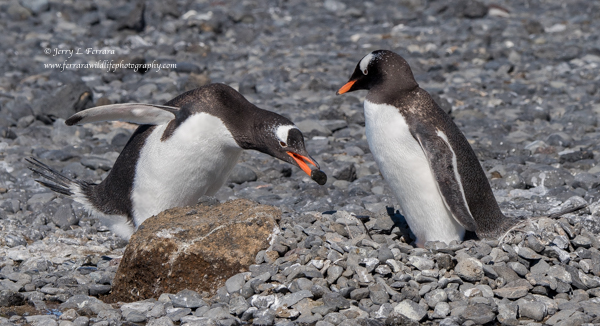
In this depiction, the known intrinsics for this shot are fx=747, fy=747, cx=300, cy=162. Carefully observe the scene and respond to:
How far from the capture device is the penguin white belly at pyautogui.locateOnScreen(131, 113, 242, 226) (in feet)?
15.9

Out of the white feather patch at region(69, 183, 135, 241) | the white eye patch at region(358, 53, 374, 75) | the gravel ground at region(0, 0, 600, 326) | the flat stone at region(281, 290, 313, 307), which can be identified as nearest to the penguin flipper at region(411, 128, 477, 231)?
the gravel ground at region(0, 0, 600, 326)

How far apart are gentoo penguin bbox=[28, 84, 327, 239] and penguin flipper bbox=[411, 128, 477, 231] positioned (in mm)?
680

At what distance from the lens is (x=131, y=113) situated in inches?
196

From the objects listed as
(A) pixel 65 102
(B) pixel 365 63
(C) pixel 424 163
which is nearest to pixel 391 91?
(B) pixel 365 63

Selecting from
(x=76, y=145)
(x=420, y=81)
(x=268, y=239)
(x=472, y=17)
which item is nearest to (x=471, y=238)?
(x=268, y=239)

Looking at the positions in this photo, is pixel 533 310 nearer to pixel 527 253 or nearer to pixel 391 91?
pixel 527 253

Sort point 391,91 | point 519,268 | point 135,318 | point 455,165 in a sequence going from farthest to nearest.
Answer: point 391,91 → point 455,165 → point 519,268 → point 135,318

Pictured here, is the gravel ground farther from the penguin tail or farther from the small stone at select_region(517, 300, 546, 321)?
the penguin tail

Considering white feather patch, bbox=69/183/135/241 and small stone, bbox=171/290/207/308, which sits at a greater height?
small stone, bbox=171/290/207/308

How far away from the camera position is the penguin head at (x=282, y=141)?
4715 mm

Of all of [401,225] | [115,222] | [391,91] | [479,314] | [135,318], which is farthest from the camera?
[115,222]

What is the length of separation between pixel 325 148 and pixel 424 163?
2952mm

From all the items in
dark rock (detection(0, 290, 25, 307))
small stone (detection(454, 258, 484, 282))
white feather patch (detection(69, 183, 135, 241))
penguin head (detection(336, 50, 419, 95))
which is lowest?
white feather patch (detection(69, 183, 135, 241))

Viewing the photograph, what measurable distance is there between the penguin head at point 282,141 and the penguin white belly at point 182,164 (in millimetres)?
196
